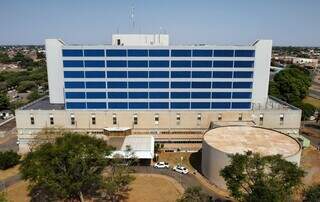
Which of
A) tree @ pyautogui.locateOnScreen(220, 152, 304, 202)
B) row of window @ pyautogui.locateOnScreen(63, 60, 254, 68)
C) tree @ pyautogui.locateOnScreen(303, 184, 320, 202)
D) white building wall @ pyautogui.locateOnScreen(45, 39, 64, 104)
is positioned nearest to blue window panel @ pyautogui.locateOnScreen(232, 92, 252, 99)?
row of window @ pyautogui.locateOnScreen(63, 60, 254, 68)

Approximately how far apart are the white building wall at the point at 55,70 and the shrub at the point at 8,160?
17.9m

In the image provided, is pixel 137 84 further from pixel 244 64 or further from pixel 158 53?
pixel 244 64

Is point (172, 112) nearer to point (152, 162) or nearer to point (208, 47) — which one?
point (152, 162)

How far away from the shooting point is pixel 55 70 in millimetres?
74688

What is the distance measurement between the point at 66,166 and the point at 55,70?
3711cm

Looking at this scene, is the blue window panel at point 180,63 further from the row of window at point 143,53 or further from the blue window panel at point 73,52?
the blue window panel at point 73,52

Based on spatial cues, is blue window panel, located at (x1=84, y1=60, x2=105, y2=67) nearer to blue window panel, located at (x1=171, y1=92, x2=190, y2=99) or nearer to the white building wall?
the white building wall

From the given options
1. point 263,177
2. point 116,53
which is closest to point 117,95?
point 116,53

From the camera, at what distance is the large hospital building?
232ft

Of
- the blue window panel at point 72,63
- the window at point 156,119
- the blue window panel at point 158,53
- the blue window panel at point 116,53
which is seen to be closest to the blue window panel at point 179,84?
the blue window panel at point 158,53

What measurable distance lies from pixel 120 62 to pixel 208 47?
71.7ft

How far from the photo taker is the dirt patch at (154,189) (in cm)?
5219

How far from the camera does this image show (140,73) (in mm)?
71312

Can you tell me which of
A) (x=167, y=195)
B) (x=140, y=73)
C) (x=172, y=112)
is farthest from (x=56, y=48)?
(x=167, y=195)
